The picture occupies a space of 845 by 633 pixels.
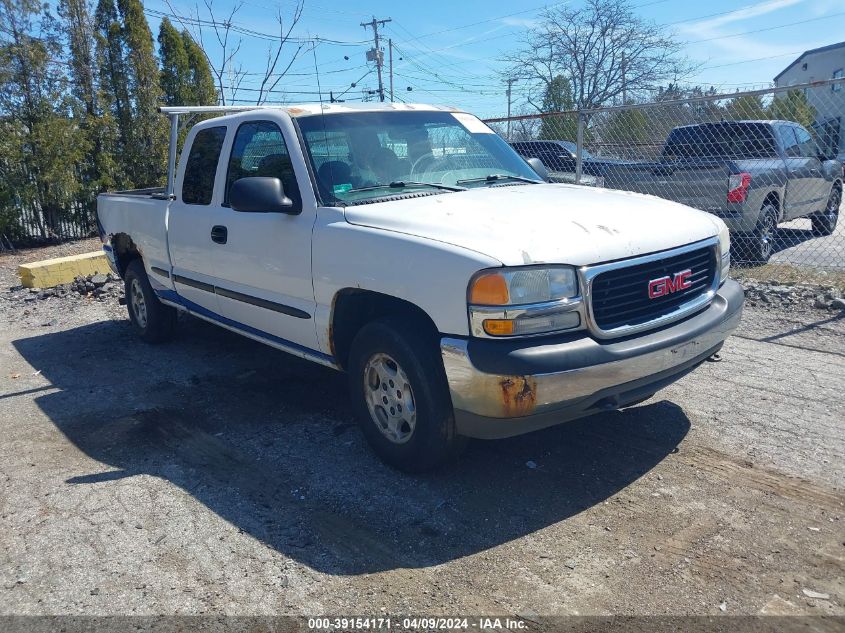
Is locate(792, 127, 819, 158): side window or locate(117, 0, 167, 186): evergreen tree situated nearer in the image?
locate(792, 127, 819, 158): side window

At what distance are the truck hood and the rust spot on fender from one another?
54 cm

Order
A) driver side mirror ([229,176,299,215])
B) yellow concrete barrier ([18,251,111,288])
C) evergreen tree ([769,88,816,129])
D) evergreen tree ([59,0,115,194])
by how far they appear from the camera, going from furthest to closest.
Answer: evergreen tree ([59,0,115,194])
evergreen tree ([769,88,816,129])
yellow concrete barrier ([18,251,111,288])
driver side mirror ([229,176,299,215])

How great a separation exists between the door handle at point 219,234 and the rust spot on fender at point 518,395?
2.66 metres

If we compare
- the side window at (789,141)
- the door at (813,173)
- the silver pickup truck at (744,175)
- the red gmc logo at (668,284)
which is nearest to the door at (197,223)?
the red gmc logo at (668,284)

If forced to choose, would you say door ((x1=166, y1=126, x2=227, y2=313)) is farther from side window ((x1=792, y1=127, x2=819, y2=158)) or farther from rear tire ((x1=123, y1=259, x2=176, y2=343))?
side window ((x1=792, y1=127, x2=819, y2=158))

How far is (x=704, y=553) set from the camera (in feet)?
10.1

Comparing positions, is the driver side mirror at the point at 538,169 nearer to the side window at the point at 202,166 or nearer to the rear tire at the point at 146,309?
the side window at the point at 202,166

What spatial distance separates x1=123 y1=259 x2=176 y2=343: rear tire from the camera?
6.77 metres

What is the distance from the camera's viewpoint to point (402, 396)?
3.77 metres

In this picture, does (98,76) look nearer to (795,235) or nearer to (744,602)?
(795,235)

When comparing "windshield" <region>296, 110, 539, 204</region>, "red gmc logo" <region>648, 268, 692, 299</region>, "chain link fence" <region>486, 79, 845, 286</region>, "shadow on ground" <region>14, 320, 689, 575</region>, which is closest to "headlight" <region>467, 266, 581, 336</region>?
"red gmc logo" <region>648, 268, 692, 299</region>

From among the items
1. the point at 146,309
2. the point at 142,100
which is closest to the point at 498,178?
the point at 146,309

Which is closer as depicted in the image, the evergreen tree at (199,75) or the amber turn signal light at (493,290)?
the amber turn signal light at (493,290)

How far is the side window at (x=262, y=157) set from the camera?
4.46 meters
